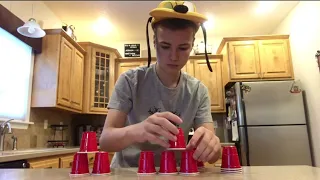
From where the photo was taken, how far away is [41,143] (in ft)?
9.27

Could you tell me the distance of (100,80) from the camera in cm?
360

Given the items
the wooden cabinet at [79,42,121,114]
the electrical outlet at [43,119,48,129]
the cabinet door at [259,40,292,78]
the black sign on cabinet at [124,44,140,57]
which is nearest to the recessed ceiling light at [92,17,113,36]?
the wooden cabinet at [79,42,121,114]

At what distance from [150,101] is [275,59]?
2779 mm

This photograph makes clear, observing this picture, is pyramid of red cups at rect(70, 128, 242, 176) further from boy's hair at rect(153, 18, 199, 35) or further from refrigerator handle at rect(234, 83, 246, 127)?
refrigerator handle at rect(234, 83, 246, 127)

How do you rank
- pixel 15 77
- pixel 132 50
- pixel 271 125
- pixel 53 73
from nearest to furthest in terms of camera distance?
1. pixel 15 77
2. pixel 53 73
3. pixel 271 125
4. pixel 132 50

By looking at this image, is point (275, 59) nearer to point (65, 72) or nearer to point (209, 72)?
point (209, 72)

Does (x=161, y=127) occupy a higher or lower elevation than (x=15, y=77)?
lower

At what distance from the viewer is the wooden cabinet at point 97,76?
3445mm

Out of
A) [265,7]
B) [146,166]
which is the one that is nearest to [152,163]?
[146,166]

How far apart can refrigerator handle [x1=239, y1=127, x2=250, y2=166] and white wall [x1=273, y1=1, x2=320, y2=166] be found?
0.72 meters

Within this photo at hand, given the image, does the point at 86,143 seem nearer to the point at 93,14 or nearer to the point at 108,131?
the point at 108,131

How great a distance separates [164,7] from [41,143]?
99.8 inches

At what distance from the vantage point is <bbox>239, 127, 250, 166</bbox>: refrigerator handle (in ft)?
9.04

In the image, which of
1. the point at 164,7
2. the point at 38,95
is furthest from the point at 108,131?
the point at 38,95
